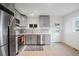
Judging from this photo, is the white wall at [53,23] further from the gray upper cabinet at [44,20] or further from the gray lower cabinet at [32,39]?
the gray lower cabinet at [32,39]

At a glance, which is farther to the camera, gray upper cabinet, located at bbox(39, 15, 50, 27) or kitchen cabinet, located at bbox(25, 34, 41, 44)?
gray upper cabinet, located at bbox(39, 15, 50, 27)

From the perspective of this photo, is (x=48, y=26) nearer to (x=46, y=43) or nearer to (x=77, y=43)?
(x=46, y=43)

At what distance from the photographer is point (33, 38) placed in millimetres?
6438

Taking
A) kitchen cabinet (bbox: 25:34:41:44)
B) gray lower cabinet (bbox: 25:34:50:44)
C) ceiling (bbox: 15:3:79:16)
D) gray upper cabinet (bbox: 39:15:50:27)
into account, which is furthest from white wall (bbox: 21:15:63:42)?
ceiling (bbox: 15:3:79:16)

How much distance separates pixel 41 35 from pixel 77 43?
2.40m

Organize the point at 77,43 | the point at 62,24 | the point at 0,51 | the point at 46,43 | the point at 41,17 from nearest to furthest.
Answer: the point at 0,51
the point at 77,43
the point at 46,43
the point at 41,17
the point at 62,24

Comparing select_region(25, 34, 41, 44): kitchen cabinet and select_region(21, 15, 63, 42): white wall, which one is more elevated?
select_region(21, 15, 63, 42): white wall

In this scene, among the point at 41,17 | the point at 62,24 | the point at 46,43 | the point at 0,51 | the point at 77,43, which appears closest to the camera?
the point at 0,51

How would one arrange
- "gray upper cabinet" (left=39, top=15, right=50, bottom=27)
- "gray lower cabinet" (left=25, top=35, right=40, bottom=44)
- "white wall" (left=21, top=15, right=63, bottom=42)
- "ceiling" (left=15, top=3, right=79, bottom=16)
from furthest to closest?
"white wall" (left=21, top=15, right=63, bottom=42) → "gray upper cabinet" (left=39, top=15, right=50, bottom=27) → "gray lower cabinet" (left=25, top=35, right=40, bottom=44) → "ceiling" (left=15, top=3, right=79, bottom=16)

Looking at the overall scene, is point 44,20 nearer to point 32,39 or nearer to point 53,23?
point 53,23

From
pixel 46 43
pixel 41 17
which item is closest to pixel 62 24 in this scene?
pixel 41 17

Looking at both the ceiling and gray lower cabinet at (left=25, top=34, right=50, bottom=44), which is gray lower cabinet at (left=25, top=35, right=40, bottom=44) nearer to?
gray lower cabinet at (left=25, top=34, right=50, bottom=44)

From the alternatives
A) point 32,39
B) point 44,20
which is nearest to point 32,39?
point 32,39

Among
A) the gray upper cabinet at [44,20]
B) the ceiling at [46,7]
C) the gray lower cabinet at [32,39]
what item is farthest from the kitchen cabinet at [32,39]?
the ceiling at [46,7]
